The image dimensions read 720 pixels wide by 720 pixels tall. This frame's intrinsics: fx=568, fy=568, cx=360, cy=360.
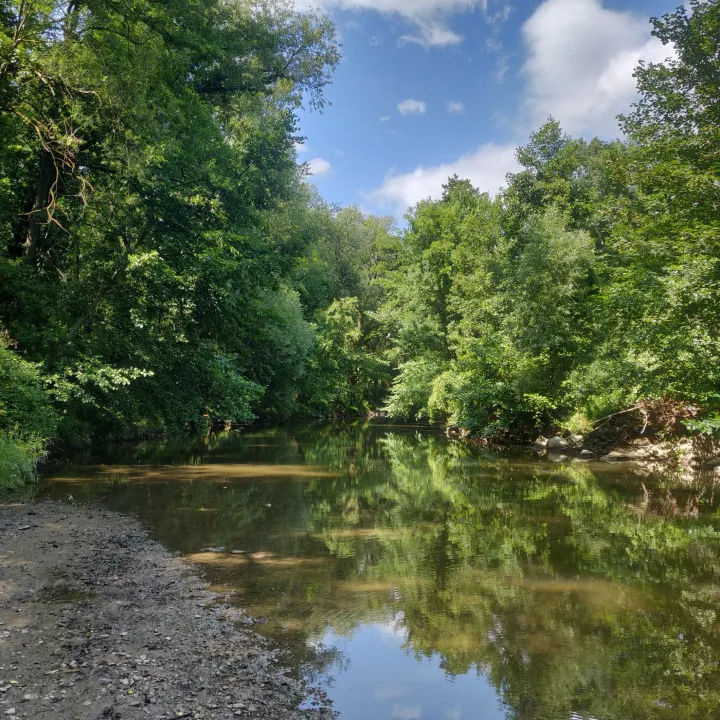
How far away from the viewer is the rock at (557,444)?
22531mm

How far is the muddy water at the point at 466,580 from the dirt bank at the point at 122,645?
0.45 metres

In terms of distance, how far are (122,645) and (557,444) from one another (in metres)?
20.4

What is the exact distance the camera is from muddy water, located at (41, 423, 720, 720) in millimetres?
Result: 4895

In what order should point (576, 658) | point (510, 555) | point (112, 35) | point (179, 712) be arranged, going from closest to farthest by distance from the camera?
point (179, 712)
point (576, 658)
point (510, 555)
point (112, 35)

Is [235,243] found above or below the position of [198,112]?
below

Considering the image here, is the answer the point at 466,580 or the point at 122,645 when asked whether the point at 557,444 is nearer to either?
the point at 466,580

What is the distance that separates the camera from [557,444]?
22.7m

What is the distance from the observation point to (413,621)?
20.4 ft

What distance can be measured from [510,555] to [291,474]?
917 centimetres

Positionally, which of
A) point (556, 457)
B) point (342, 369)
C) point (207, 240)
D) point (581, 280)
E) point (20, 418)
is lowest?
point (556, 457)

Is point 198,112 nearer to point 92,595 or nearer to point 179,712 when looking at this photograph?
point 92,595

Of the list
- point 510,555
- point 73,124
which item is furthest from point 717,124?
point 73,124

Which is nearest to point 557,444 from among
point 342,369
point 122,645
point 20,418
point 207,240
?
point 207,240

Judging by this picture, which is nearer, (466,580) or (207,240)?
(466,580)
